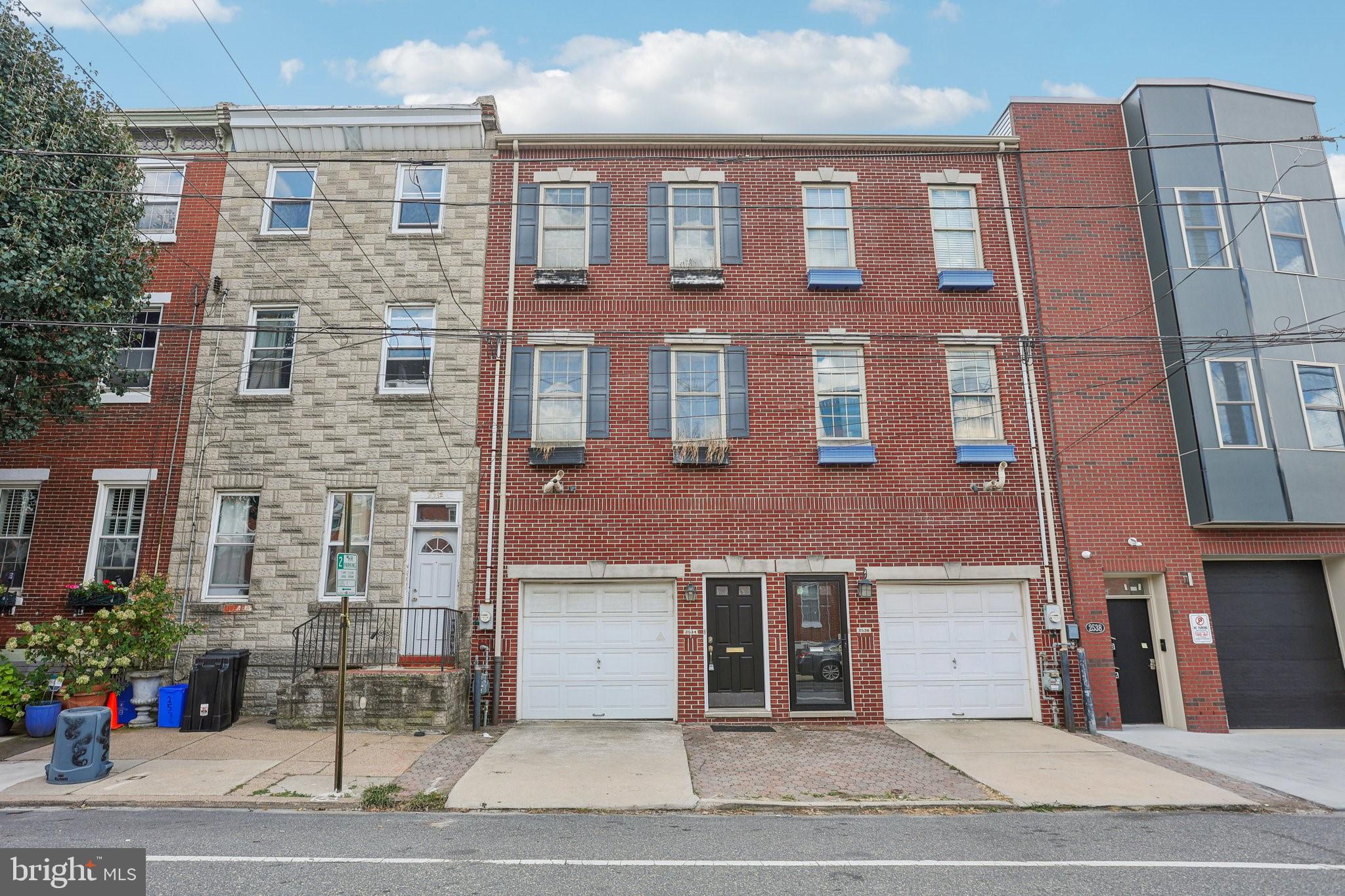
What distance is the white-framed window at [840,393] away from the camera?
12.9 metres

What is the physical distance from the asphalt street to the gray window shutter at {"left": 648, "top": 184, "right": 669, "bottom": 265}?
31.3 feet

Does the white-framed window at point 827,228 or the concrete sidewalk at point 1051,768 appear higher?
the white-framed window at point 827,228

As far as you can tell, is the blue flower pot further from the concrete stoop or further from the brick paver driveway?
the brick paver driveway

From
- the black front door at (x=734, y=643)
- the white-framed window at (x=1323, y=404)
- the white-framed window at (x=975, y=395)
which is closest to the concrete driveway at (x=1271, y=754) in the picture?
the white-framed window at (x=1323, y=404)

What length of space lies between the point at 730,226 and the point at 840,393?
3.81 meters

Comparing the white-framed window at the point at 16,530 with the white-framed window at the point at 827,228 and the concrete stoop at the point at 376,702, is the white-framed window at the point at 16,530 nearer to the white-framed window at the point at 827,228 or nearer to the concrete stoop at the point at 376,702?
the concrete stoop at the point at 376,702

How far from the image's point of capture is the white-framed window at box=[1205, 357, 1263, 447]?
486 inches

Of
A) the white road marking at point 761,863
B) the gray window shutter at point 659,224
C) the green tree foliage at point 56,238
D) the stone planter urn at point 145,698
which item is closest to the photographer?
the white road marking at point 761,863

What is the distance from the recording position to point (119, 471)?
500 inches

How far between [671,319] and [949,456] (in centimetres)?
559

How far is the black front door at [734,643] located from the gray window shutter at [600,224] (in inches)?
250

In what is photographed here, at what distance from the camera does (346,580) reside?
832cm

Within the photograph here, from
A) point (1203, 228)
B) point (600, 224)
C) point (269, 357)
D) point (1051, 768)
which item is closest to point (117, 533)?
point (269, 357)

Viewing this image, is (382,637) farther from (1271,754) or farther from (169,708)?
(1271,754)
